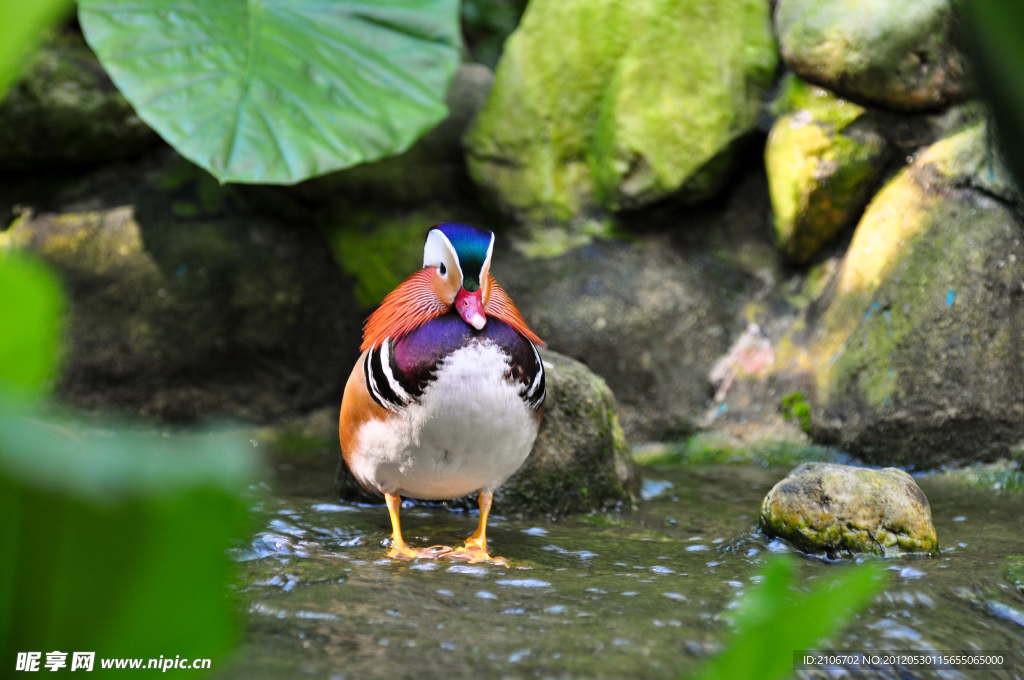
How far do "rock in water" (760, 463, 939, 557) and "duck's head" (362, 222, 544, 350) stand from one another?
2.99 ft

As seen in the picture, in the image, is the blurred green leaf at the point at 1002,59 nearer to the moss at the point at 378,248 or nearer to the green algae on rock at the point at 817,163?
the green algae on rock at the point at 817,163

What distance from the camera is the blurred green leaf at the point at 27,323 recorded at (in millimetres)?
241

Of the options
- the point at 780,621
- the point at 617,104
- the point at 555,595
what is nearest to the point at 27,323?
the point at 780,621

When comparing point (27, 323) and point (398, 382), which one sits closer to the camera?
point (27, 323)

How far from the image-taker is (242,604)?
4.94 ft

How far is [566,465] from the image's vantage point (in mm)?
2779

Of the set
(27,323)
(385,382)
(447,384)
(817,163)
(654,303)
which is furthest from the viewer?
(654,303)

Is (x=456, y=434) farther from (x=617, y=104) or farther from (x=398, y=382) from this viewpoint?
(x=617, y=104)

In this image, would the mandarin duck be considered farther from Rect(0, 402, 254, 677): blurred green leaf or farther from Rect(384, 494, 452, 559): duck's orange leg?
Rect(0, 402, 254, 677): blurred green leaf

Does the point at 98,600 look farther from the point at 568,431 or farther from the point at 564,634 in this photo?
the point at 568,431

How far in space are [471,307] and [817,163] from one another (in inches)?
82.5

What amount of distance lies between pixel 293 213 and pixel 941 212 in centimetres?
299

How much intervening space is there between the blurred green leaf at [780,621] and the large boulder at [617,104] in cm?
365

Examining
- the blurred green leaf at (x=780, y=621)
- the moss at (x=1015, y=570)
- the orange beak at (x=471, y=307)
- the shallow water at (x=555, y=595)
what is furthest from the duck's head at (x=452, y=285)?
the blurred green leaf at (x=780, y=621)
